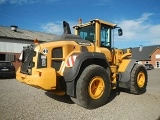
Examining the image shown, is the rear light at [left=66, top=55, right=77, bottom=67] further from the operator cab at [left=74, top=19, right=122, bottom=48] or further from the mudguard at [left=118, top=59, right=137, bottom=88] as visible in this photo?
the mudguard at [left=118, top=59, right=137, bottom=88]

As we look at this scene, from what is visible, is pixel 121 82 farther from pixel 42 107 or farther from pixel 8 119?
pixel 8 119

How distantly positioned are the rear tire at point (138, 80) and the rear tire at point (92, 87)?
183 centimetres

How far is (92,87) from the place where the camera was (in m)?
5.92

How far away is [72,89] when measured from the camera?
17.7ft

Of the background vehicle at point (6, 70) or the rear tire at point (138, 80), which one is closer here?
the rear tire at point (138, 80)

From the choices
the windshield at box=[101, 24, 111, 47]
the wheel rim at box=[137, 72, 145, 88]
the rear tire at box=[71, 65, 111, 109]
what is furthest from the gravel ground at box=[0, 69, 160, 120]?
the windshield at box=[101, 24, 111, 47]

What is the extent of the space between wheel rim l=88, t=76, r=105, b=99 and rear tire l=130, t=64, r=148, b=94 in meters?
2.00

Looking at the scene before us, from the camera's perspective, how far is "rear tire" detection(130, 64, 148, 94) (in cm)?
755

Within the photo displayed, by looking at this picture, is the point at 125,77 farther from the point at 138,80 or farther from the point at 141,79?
the point at 141,79

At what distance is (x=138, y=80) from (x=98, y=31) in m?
2.77

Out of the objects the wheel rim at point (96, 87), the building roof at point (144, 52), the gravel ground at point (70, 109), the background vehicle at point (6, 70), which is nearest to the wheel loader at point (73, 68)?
the wheel rim at point (96, 87)

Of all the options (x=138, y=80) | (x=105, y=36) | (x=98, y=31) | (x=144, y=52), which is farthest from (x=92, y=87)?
(x=144, y=52)

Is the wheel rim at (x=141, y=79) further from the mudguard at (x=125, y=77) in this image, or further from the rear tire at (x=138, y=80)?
the mudguard at (x=125, y=77)

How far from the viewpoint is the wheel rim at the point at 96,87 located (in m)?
5.80
